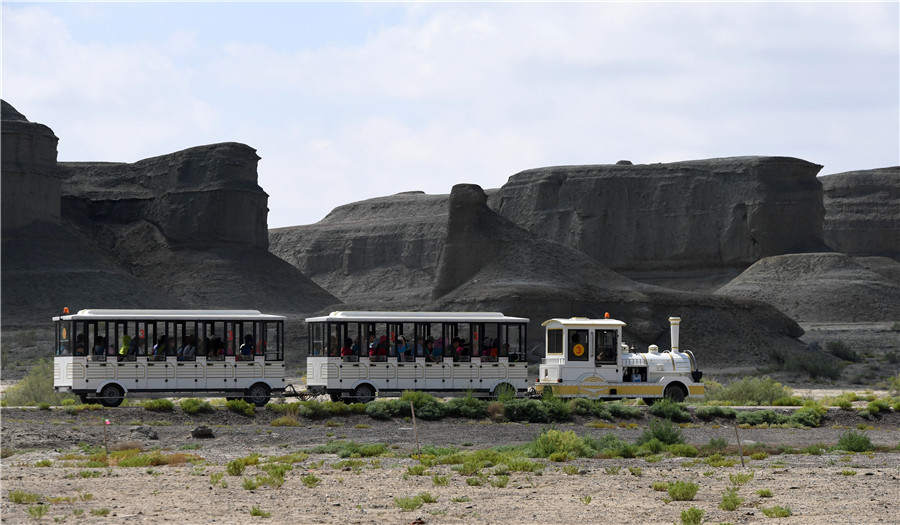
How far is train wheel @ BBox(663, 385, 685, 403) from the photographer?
34.8 meters

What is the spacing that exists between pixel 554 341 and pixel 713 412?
4.86m

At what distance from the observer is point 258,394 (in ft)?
109

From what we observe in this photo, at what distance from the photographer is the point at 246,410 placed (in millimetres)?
30828

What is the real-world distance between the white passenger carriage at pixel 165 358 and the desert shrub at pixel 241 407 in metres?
1.68

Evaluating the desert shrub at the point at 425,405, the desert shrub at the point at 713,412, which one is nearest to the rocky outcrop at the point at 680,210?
the desert shrub at the point at 713,412

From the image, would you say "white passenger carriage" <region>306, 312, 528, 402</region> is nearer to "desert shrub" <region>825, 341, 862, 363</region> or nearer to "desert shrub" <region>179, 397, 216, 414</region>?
"desert shrub" <region>179, 397, 216, 414</region>

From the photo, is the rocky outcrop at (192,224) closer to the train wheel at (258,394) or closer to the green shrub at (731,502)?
the train wheel at (258,394)

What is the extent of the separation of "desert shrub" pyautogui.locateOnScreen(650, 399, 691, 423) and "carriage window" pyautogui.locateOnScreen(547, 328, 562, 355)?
315 centimetres

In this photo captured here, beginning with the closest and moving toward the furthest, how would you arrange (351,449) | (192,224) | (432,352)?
(351,449) < (432,352) < (192,224)

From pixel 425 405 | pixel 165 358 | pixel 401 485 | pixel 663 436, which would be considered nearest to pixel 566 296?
Answer: pixel 425 405

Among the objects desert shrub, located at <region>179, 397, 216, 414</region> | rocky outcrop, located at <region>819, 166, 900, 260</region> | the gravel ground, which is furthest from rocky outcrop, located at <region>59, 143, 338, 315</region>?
rocky outcrop, located at <region>819, 166, 900, 260</region>

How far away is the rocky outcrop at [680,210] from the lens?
11331 cm

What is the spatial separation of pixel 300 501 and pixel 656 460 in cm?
834

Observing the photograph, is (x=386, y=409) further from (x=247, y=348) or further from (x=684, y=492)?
(x=684, y=492)
